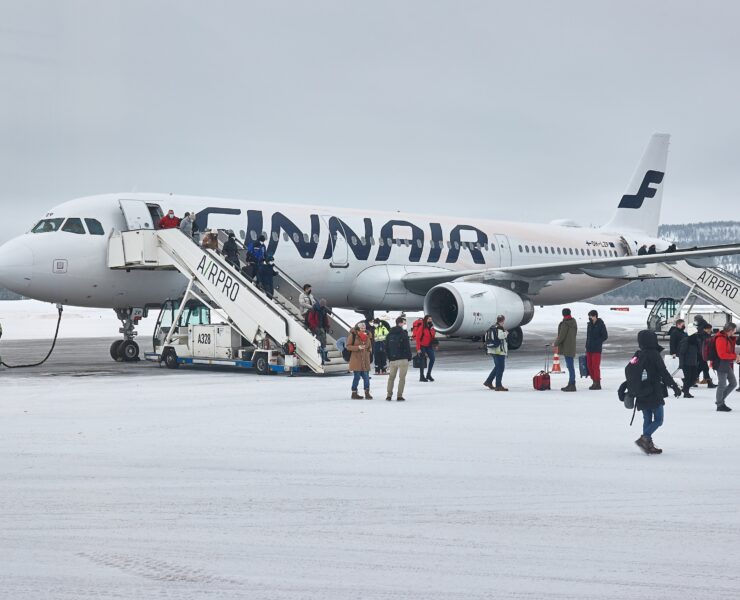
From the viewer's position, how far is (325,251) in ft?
89.1

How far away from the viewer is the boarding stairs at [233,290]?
65.4ft

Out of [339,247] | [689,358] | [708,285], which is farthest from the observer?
[708,285]

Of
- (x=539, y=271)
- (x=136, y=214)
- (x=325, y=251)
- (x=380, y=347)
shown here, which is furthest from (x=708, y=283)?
(x=136, y=214)

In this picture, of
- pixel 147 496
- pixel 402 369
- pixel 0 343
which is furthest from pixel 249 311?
pixel 0 343

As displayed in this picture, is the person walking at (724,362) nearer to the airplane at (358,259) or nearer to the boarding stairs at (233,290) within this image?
the boarding stairs at (233,290)

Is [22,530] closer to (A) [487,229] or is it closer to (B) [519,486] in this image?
(B) [519,486]

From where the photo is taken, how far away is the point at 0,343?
36312 mm

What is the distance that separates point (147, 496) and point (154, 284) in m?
16.0

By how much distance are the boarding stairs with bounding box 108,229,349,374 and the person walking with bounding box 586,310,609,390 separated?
17.5 feet

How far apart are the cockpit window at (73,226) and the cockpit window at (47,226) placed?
0.19 m

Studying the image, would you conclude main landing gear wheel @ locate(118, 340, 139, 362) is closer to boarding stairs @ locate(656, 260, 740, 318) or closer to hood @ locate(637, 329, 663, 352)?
hood @ locate(637, 329, 663, 352)

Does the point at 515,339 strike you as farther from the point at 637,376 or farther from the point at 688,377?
the point at 637,376

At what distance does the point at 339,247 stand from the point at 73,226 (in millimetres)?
7825

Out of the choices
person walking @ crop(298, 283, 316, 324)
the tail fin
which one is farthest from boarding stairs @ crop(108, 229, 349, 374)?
the tail fin
